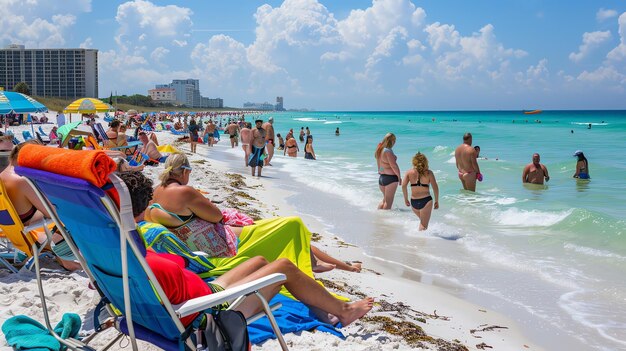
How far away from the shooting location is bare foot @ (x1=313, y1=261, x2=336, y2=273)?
4449 mm

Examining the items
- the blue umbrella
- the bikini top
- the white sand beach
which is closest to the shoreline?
the white sand beach

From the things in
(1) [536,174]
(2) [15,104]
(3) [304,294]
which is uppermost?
(2) [15,104]

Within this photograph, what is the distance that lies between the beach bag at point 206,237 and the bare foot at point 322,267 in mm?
916

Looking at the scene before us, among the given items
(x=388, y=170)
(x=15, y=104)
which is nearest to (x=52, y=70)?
(x=15, y=104)

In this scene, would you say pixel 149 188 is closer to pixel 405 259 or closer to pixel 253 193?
pixel 405 259

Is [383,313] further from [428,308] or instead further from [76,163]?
[76,163]

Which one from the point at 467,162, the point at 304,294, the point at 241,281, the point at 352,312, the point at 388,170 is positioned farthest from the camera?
the point at 467,162

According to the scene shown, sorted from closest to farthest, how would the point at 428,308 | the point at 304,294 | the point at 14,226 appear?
1. the point at 304,294
2. the point at 14,226
3. the point at 428,308

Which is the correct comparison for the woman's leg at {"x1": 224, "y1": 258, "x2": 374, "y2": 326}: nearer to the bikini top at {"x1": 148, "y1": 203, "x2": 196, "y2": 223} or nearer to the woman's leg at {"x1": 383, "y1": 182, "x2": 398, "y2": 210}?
the bikini top at {"x1": 148, "y1": 203, "x2": 196, "y2": 223}

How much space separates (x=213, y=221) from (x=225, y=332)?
1497mm

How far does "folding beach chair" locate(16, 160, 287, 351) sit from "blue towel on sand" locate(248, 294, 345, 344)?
0.80 meters

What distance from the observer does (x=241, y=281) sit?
8.93 ft

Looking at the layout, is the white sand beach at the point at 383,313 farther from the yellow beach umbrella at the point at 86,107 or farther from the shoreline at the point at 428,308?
the yellow beach umbrella at the point at 86,107

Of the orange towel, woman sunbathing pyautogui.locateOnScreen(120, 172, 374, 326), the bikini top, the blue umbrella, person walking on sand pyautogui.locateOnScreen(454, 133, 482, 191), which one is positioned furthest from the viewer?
the blue umbrella
